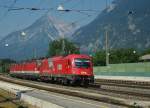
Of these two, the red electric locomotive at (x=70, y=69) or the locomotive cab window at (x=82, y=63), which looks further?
the locomotive cab window at (x=82, y=63)

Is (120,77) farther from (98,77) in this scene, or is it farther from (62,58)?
(62,58)

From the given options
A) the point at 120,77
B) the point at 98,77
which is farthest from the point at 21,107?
the point at 98,77

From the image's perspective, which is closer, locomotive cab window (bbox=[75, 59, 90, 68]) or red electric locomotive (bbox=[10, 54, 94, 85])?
red electric locomotive (bbox=[10, 54, 94, 85])

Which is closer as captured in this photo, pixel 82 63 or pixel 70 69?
pixel 70 69

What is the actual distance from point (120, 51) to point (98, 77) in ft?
283

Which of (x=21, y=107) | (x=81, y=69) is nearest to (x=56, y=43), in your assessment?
(x=81, y=69)

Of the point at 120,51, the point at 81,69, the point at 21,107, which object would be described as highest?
the point at 120,51

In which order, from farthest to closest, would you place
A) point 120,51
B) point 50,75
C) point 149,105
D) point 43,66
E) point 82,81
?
point 120,51, point 43,66, point 50,75, point 82,81, point 149,105

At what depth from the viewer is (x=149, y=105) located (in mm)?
23078

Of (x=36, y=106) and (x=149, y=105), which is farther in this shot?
(x=36, y=106)

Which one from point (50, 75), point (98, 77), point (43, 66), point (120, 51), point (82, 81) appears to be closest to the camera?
point (82, 81)

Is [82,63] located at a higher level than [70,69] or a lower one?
higher

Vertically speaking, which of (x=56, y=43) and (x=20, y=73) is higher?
(x=56, y=43)

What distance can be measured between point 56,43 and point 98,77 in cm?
12104
